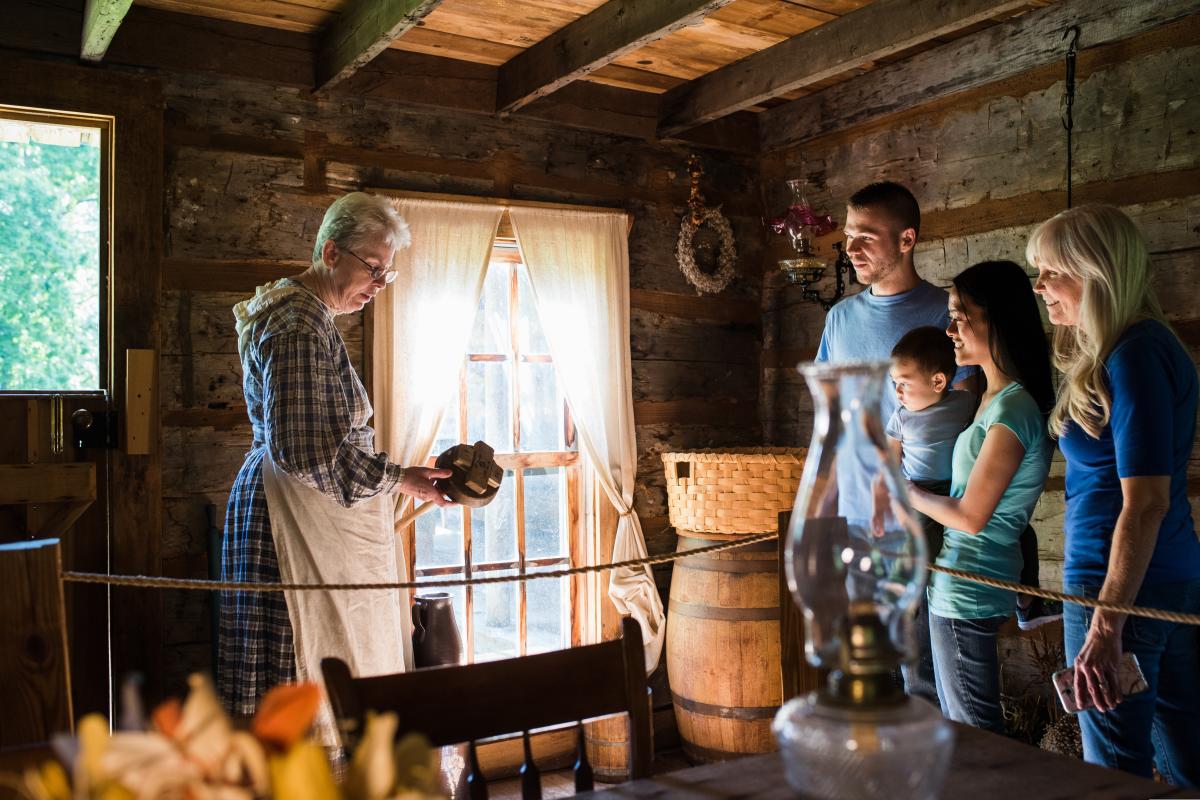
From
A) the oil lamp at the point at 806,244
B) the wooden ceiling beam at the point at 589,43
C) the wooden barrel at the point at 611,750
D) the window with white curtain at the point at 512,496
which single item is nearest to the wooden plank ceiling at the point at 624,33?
the wooden ceiling beam at the point at 589,43

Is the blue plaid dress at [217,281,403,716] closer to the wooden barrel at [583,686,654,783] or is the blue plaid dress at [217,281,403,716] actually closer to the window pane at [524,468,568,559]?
the window pane at [524,468,568,559]

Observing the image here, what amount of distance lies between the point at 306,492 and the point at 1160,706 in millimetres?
1894

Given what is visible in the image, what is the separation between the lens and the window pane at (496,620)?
376 centimetres

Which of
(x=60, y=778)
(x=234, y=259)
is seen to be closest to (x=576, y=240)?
(x=234, y=259)

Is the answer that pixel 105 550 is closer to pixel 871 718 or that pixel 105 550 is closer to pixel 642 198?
pixel 642 198

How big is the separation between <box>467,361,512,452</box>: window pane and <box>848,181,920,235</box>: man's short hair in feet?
4.97

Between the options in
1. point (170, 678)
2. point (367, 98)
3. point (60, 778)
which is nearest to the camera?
point (60, 778)

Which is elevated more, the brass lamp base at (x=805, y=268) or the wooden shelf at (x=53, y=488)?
the brass lamp base at (x=805, y=268)

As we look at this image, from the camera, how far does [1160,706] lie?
1828 mm

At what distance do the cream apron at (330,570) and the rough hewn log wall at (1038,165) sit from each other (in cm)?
212

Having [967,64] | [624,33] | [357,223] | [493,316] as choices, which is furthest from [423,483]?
[967,64]

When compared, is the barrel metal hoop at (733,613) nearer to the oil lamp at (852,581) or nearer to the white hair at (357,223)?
the white hair at (357,223)

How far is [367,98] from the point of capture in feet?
11.3

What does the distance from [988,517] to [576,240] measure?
2.11 metres
